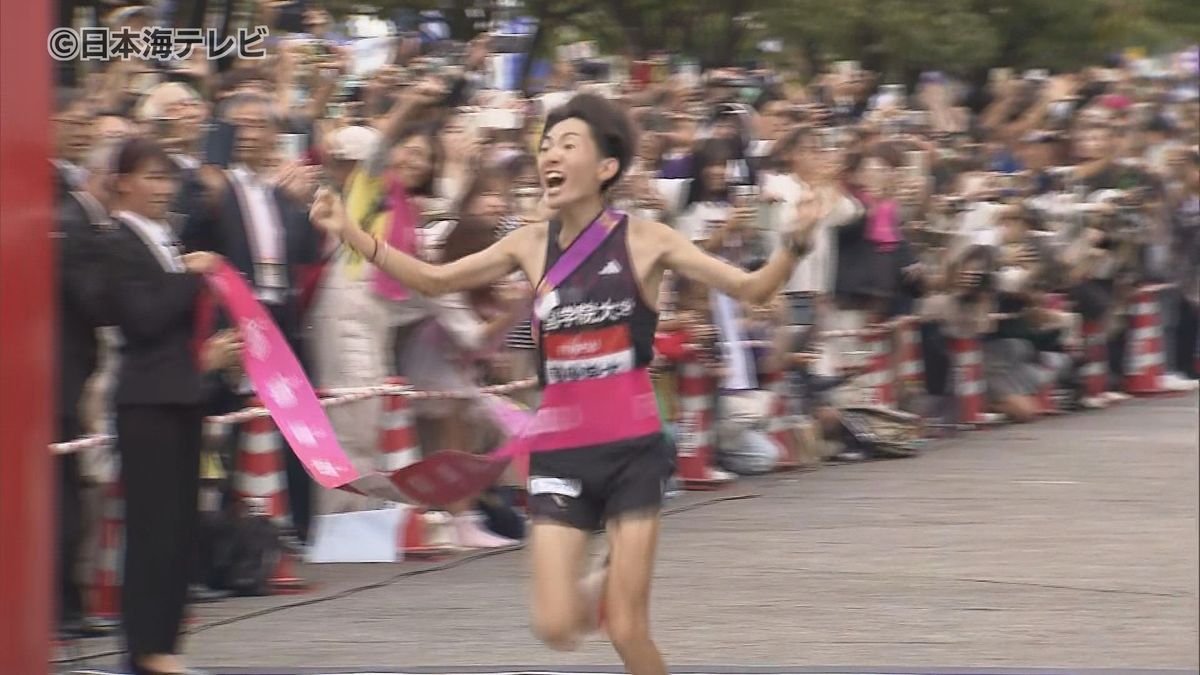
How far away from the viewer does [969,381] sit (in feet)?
52.1

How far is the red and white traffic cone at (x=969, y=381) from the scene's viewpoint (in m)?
15.6

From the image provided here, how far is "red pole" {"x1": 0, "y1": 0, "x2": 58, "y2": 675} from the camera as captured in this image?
21.2 feet

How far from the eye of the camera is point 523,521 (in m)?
11.1

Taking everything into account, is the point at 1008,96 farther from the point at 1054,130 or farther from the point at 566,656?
the point at 566,656

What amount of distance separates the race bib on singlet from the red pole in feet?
4.86

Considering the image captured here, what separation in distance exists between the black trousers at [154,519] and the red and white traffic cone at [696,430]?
17.3 ft

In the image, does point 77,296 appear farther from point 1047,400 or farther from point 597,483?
point 1047,400

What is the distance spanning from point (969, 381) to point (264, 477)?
7.16m

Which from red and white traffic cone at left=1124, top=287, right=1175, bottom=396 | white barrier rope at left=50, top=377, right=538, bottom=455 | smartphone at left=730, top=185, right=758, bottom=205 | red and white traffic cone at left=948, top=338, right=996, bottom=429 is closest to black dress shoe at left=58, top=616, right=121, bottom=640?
white barrier rope at left=50, top=377, right=538, bottom=455

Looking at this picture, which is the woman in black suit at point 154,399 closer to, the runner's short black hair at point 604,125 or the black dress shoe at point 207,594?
the runner's short black hair at point 604,125

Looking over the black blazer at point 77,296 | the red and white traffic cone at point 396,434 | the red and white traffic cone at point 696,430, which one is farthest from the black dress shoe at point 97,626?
the red and white traffic cone at point 696,430

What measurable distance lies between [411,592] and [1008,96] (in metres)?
11.0

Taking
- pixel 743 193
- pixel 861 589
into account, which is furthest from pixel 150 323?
pixel 743 193

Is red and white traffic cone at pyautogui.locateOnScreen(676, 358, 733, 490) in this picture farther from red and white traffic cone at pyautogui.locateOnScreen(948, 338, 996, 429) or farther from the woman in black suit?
the woman in black suit
